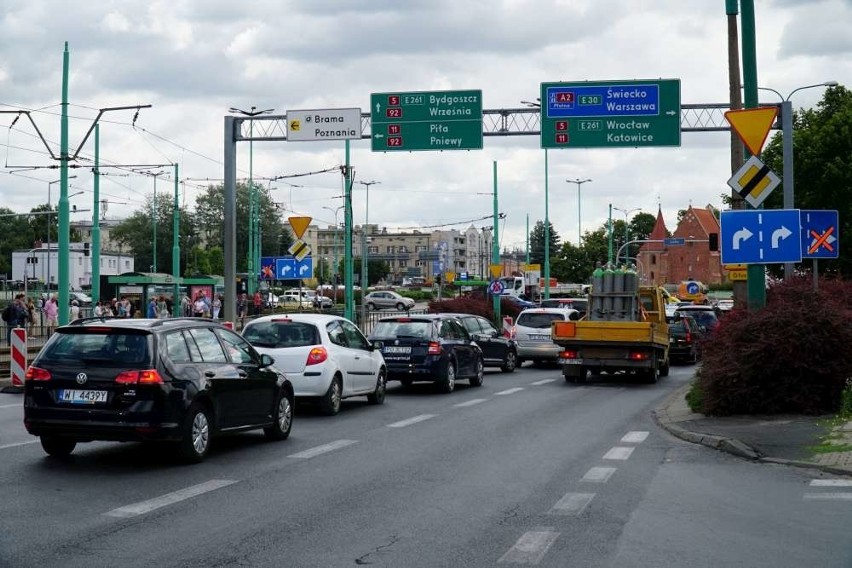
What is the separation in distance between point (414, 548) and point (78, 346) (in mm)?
5267

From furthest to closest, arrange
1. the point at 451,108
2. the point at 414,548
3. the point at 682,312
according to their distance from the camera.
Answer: the point at 682,312 → the point at 451,108 → the point at 414,548

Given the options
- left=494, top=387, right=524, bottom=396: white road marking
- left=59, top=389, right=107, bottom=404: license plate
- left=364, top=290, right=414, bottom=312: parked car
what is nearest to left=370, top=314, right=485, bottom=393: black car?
left=494, top=387, right=524, bottom=396: white road marking

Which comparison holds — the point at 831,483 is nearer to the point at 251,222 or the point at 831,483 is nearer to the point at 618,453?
the point at 618,453

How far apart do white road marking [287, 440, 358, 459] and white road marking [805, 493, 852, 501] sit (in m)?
5.37

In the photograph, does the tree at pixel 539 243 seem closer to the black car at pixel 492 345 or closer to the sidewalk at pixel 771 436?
the black car at pixel 492 345

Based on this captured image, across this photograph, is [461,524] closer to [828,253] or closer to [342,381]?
[342,381]

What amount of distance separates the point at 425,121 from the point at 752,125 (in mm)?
15006

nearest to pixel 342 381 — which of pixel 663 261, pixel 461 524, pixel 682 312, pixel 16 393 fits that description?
pixel 16 393

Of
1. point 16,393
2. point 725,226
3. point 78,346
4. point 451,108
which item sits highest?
point 451,108

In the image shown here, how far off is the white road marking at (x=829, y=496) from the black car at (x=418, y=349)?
1244 cm

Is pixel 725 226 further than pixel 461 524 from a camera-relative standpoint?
Yes

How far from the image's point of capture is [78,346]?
11.2 meters

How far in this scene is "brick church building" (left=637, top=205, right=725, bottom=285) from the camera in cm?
14150

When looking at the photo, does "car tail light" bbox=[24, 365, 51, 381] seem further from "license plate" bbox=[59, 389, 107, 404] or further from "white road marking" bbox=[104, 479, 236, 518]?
"white road marking" bbox=[104, 479, 236, 518]
